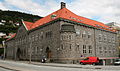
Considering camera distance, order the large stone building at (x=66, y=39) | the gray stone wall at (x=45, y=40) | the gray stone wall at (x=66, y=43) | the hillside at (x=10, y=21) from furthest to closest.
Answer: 1. the hillside at (x=10, y=21)
2. the gray stone wall at (x=45, y=40)
3. the large stone building at (x=66, y=39)
4. the gray stone wall at (x=66, y=43)

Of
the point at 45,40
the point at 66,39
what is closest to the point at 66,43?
the point at 66,39

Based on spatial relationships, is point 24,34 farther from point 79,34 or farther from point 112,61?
point 112,61

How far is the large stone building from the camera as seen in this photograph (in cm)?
3228

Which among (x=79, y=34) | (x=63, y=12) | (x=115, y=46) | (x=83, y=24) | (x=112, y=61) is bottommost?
(x=112, y=61)

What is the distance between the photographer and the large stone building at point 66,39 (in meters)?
32.3

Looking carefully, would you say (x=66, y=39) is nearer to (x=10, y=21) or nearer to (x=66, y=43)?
(x=66, y=43)

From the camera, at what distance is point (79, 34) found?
3688 cm

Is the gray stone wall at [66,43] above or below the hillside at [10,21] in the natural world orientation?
below

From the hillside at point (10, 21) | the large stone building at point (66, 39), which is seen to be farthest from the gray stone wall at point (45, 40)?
the hillside at point (10, 21)

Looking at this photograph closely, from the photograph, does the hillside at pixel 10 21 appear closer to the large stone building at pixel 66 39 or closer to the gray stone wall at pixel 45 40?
the large stone building at pixel 66 39

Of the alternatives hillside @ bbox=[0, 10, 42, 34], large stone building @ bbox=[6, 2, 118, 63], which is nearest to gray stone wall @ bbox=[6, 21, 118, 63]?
large stone building @ bbox=[6, 2, 118, 63]

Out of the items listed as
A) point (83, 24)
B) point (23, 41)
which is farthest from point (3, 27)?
point (83, 24)

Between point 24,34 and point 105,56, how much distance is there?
29243mm

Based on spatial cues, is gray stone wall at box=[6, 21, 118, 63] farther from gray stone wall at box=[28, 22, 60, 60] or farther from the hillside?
the hillside
